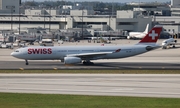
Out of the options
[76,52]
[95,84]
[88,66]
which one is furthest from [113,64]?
[95,84]

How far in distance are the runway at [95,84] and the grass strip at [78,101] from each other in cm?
219

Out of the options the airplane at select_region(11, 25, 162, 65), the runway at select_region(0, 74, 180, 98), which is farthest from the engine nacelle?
the runway at select_region(0, 74, 180, 98)

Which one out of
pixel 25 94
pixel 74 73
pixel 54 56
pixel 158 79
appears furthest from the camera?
pixel 54 56

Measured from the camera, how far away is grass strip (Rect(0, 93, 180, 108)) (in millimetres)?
39406

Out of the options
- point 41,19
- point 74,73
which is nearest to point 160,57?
point 74,73

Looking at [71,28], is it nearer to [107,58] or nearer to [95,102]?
[107,58]

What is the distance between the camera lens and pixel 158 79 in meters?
54.1

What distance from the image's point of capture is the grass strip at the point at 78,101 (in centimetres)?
3941

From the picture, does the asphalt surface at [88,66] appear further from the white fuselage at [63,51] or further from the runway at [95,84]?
the runway at [95,84]

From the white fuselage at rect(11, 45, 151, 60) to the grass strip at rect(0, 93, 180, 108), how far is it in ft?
91.1

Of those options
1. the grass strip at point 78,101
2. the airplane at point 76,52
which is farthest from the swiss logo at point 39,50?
the grass strip at point 78,101

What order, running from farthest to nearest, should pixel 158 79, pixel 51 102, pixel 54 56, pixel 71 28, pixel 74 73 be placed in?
pixel 71 28, pixel 54 56, pixel 74 73, pixel 158 79, pixel 51 102

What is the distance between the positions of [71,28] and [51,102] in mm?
132598

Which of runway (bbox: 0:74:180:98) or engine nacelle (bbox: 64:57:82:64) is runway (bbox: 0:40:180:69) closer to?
engine nacelle (bbox: 64:57:82:64)
